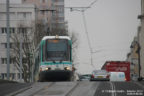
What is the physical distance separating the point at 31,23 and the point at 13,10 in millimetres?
13731

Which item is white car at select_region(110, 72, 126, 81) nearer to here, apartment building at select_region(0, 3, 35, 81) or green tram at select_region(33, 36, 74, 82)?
green tram at select_region(33, 36, 74, 82)

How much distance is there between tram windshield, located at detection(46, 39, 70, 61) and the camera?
147ft

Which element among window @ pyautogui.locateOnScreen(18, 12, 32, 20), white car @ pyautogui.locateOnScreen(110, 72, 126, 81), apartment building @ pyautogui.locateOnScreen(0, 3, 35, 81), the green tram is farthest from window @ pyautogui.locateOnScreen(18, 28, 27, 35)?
the green tram

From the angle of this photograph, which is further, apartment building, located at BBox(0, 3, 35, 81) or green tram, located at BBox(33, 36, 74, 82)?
apartment building, located at BBox(0, 3, 35, 81)

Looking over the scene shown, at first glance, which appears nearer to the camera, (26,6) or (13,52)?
(13,52)

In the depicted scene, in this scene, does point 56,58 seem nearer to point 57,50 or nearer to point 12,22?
point 57,50

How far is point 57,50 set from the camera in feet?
147

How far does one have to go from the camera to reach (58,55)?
147 feet

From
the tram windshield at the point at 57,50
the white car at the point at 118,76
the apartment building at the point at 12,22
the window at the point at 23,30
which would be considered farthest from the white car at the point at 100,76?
the apartment building at the point at 12,22

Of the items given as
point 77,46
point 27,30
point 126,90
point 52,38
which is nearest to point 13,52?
point 27,30

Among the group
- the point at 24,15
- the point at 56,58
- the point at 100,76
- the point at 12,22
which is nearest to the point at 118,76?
the point at 100,76

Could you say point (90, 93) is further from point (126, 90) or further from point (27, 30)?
point (27, 30)

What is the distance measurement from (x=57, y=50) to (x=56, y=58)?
2.11 feet

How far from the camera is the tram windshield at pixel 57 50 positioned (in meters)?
44.8
